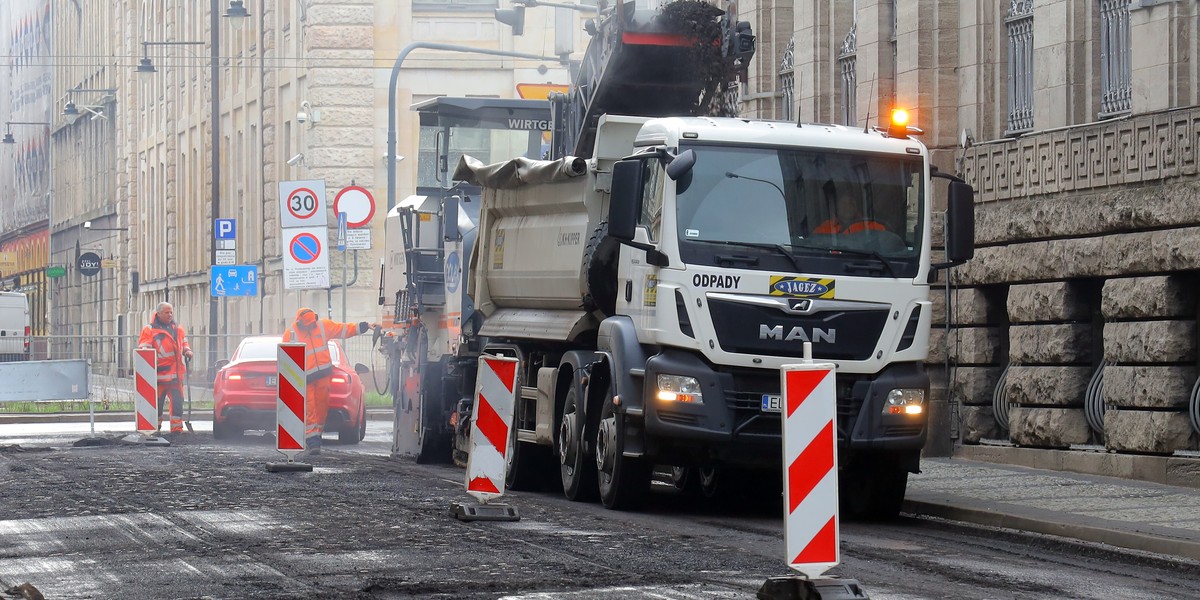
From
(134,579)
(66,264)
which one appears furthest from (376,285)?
(66,264)

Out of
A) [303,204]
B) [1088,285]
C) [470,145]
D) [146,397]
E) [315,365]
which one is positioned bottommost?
[146,397]

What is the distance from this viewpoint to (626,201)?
14.5 meters

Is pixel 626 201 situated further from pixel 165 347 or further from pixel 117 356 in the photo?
pixel 117 356

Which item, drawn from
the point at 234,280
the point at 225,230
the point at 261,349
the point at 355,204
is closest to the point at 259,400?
the point at 261,349

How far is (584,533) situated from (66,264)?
7657 cm

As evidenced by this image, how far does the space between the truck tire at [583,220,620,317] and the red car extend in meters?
10.3

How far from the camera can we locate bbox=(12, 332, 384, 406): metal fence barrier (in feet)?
116

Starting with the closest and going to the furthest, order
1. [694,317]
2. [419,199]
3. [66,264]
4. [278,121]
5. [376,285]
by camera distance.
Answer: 1. [694,317]
2. [419,199]
3. [376,285]
4. [278,121]
5. [66,264]

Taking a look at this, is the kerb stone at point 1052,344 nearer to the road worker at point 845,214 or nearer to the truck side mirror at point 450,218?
the road worker at point 845,214

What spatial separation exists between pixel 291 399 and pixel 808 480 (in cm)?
1024

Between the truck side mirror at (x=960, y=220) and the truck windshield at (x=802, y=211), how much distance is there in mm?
234

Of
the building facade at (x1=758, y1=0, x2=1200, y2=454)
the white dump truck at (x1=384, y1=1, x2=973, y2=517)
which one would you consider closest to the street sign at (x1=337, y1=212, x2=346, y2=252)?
the building facade at (x1=758, y1=0, x2=1200, y2=454)

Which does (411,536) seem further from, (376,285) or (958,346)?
(376,285)

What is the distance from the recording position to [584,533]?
12695mm
